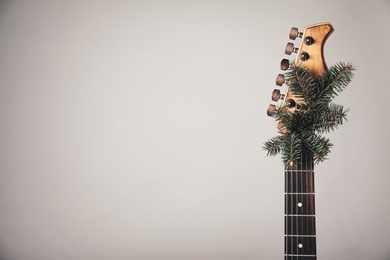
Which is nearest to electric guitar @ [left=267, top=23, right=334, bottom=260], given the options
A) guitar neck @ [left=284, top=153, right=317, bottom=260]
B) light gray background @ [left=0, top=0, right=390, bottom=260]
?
guitar neck @ [left=284, top=153, right=317, bottom=260]

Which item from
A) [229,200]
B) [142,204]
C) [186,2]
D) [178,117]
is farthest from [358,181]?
[186,2]

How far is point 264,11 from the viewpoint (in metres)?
1.81

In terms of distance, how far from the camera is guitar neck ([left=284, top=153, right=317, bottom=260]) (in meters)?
0.98

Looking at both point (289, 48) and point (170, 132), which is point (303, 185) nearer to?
point (289, 48)

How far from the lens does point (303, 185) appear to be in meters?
0.98

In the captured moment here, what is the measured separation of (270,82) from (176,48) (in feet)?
1.76

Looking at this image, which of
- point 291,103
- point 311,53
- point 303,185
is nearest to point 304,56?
point 311,53

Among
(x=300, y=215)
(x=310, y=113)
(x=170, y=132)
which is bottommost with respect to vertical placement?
(x=300, y=215)

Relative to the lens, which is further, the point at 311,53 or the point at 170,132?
the point at 170,132

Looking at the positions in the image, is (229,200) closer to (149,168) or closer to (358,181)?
(149,168)

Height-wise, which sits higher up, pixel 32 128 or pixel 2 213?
pixel 32 128

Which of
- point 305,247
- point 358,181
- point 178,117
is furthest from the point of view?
point 178,117

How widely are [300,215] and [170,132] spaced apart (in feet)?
2.98

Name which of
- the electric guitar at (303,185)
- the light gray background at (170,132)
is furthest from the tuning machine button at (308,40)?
the light gray background at (170,132)
